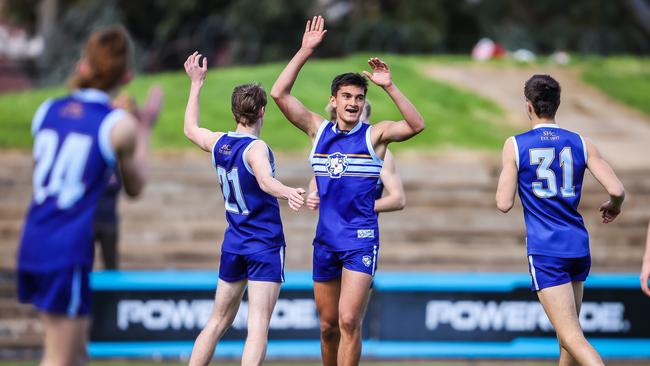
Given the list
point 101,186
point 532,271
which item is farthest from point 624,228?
point 101,186

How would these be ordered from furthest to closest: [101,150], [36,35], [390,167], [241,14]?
[36,35]
[241,14]
[390,167]
[101,150]

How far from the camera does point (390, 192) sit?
8391mm

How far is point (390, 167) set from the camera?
338 inches

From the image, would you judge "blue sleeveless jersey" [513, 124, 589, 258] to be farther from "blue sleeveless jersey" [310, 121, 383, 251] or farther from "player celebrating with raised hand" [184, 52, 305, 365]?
"player celebrating with raised hand" [184, 52, 305, 365]

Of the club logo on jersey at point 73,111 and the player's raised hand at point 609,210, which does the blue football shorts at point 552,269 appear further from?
the club logo on jersey at point 73,111

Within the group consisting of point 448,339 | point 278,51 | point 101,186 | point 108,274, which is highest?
point 278,51

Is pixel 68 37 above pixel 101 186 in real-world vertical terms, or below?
above

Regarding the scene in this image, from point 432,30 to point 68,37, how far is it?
11479mm

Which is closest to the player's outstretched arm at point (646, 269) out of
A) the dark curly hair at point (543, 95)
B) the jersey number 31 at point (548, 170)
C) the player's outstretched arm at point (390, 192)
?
the jersey number 31 at point (548, 170)

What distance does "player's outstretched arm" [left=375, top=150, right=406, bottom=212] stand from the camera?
8.21 m

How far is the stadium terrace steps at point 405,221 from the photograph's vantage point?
14.9m

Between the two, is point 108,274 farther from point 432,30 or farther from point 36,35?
point 36,35

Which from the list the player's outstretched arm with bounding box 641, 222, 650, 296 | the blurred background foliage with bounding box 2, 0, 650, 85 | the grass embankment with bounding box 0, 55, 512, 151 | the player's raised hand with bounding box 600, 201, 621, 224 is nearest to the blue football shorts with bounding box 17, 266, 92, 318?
the player's raised hand with bounding box 600, 201, 621, 224

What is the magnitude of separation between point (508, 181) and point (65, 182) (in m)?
3.07
